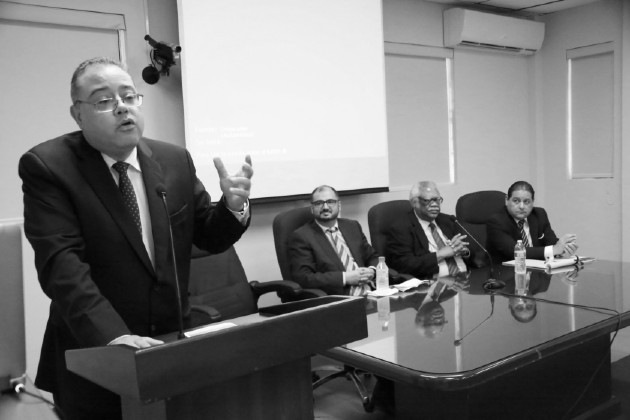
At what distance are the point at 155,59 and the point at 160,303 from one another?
2.42 meters

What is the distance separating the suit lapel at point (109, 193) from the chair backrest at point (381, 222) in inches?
94.6

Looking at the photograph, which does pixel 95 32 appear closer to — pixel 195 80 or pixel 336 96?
pixel 195 80

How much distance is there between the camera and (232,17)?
12.0 ft

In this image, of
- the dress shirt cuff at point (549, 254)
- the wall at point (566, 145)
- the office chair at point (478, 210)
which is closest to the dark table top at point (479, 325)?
the dress shirt cuff at point (549, 254)

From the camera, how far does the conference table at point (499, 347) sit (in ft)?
5.91

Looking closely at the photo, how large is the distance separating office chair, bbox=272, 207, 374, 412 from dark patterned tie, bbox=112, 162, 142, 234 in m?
1.74

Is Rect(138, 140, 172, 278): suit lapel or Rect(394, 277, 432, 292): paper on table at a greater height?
Rect(138, 140, 172, 278): suit lapel

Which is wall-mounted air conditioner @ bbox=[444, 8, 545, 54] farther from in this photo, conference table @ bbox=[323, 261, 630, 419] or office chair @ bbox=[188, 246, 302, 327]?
office chair @ bbox=[188, 246, 302, 327]

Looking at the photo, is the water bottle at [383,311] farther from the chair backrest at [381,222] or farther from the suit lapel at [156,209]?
the suit lapel at [156,209]

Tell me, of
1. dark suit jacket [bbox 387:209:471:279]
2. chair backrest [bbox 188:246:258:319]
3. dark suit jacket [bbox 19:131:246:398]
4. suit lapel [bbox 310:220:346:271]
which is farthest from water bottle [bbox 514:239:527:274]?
dark suit jacket [bbox 19:131:246:398]

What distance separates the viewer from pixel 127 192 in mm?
1444

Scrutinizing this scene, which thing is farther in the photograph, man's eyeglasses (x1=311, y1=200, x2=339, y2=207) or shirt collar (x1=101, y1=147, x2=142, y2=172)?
man's eyeglasses (x1=311, y1=200, x2=339, y2=207)

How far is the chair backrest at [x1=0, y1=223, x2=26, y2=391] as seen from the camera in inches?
58.1

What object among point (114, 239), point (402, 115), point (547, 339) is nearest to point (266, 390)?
point (114, 239)
